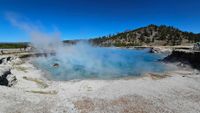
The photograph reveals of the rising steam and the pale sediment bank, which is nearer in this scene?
the pale sediment bank

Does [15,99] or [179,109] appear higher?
[15,99]

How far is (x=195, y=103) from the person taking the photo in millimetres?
19516

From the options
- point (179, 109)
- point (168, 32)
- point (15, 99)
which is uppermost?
point (168, 32)

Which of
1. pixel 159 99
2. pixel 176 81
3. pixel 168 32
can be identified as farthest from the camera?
pixel 168 32

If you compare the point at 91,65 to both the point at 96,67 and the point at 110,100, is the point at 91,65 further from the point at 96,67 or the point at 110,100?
the point at 110,100

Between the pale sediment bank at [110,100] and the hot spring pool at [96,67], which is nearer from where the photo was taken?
the pale sediment bank at [110,100]

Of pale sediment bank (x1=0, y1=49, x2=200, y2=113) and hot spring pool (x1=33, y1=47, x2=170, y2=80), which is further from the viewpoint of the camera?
hot spring pool (x1=33, y1=47, x2=170, y2=80)

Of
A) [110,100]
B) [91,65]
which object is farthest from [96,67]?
[110,100]

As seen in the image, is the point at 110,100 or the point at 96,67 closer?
the point at 110,100

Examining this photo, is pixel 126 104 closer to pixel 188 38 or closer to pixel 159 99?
pixel 159 99

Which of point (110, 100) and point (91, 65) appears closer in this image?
point (110, 100)

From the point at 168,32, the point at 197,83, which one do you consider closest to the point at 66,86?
the point at 197,83

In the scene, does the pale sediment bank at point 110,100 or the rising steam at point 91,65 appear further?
the rising steam at point 91,65

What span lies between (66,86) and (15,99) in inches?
379
